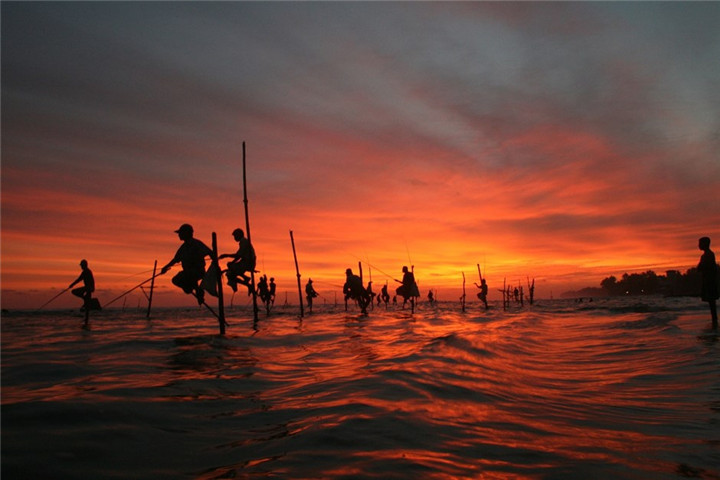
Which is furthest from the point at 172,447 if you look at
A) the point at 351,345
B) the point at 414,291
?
the point at 414,291

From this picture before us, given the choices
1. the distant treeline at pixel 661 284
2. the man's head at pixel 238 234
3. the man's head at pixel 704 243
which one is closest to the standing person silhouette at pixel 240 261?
the man's head at pixel 238 234

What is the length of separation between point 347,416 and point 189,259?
373 inches

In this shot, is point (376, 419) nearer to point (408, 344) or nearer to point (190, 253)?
point (408, 344)

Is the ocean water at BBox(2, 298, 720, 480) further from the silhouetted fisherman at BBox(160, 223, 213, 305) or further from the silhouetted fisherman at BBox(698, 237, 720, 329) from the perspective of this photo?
the silhouetted fisherman at BBox(698, 237, 720, 329)

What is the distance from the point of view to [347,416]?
370 centimetres

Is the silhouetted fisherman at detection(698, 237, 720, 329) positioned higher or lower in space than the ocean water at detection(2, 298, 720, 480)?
higher

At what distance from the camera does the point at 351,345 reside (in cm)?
930

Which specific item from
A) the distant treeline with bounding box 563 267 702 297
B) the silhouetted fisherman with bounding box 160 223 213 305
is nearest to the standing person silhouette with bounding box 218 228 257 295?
the silhouetted fisherman with bounding box 160 223 213 305

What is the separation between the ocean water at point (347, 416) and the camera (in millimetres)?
2648

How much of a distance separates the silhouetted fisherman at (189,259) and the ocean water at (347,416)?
15.3ft

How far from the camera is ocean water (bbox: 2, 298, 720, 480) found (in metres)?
2.65

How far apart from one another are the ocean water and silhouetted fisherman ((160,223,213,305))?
4.66m

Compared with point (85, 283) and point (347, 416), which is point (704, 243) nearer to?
point (347, 416)

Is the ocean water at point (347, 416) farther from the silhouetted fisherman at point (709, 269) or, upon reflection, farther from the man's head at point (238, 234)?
the silhouetted fisherman at point (709, 269)
